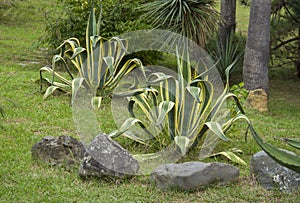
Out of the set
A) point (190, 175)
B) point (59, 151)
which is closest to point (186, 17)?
point (59, 151)

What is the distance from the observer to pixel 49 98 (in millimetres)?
7859

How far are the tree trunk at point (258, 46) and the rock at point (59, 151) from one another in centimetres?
452

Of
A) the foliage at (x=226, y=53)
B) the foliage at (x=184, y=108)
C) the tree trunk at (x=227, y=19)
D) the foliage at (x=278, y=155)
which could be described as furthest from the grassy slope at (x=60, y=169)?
the tree trunk at (x=227, y=19)

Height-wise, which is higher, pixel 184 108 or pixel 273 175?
pixel 184 108

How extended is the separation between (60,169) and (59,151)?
0.67ft

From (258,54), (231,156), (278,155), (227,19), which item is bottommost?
(231,156)

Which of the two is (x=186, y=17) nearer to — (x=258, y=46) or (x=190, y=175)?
(x=258, y=46)

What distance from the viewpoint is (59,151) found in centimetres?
524

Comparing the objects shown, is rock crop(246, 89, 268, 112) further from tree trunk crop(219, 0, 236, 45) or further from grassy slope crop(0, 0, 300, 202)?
tree trunk crop(219, 0, 236, 45)

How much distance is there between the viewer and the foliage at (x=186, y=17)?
938 centimetres

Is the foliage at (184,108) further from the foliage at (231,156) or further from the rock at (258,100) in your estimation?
the rock at (258,100)

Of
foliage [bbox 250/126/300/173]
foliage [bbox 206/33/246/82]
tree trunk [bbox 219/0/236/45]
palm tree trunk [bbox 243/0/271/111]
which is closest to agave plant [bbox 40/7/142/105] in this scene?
palm tree trunk [bbox 243/0/271/111]

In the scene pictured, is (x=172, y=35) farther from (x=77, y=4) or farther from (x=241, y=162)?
(x=241, y=162)

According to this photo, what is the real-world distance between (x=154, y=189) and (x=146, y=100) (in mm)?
1525
